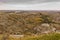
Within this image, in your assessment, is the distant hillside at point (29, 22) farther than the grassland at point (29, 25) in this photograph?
Yes

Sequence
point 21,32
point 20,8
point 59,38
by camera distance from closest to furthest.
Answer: point 59,38
point 21,32
point 20,8

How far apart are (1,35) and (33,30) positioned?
2.11ft

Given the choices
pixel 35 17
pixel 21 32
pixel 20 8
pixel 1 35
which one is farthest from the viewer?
pixel 20 8

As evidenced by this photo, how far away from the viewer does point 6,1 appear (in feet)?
13.0

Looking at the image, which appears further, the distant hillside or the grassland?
the distant hillside

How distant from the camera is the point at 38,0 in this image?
3.93 metres

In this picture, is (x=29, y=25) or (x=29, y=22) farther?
(x=29, y=22)

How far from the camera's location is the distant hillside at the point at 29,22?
333cm

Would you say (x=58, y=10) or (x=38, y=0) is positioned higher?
(x=38, y=0)

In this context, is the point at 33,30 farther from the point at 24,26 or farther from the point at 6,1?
the point at 6,1

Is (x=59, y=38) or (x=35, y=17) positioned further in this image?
(x=35, y=17)

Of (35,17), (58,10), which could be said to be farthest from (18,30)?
(58,10)

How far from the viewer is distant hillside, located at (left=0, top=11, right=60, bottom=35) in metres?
3.33

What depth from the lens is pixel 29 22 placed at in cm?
363
